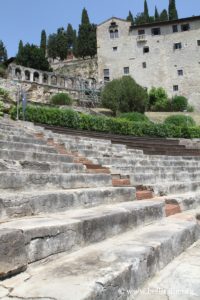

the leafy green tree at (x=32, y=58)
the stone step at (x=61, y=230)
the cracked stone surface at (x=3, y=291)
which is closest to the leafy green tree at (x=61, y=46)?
the leafy green tree at (x=32, y=58)

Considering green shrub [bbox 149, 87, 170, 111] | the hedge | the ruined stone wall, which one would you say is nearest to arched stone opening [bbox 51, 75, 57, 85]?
the ruined stone wall

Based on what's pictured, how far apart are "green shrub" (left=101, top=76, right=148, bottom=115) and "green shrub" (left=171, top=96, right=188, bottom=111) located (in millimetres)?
7154

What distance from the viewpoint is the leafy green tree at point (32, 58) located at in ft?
209

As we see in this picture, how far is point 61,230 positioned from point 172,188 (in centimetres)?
453

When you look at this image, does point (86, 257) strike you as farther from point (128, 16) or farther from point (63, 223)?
point (128, 16)

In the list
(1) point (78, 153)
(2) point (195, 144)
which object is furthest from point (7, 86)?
(1) point (78, 153)

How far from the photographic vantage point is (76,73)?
64.6 m

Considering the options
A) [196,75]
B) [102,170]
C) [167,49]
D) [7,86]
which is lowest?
[102,170]

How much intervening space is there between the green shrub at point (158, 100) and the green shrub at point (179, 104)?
79 cm

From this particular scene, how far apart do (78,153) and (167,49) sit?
2222 inches

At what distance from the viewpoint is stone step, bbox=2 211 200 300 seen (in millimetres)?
2307

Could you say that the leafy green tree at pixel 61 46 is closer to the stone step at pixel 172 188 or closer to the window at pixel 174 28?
the window at pixel 174 28

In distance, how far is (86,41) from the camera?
2832 inches

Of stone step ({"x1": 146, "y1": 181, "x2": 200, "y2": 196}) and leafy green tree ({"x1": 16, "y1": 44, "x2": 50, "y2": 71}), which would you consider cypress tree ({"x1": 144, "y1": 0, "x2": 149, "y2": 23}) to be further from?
stone step ({"x1": 146, "y1": 181, "x2": 200, "y2": 196})
